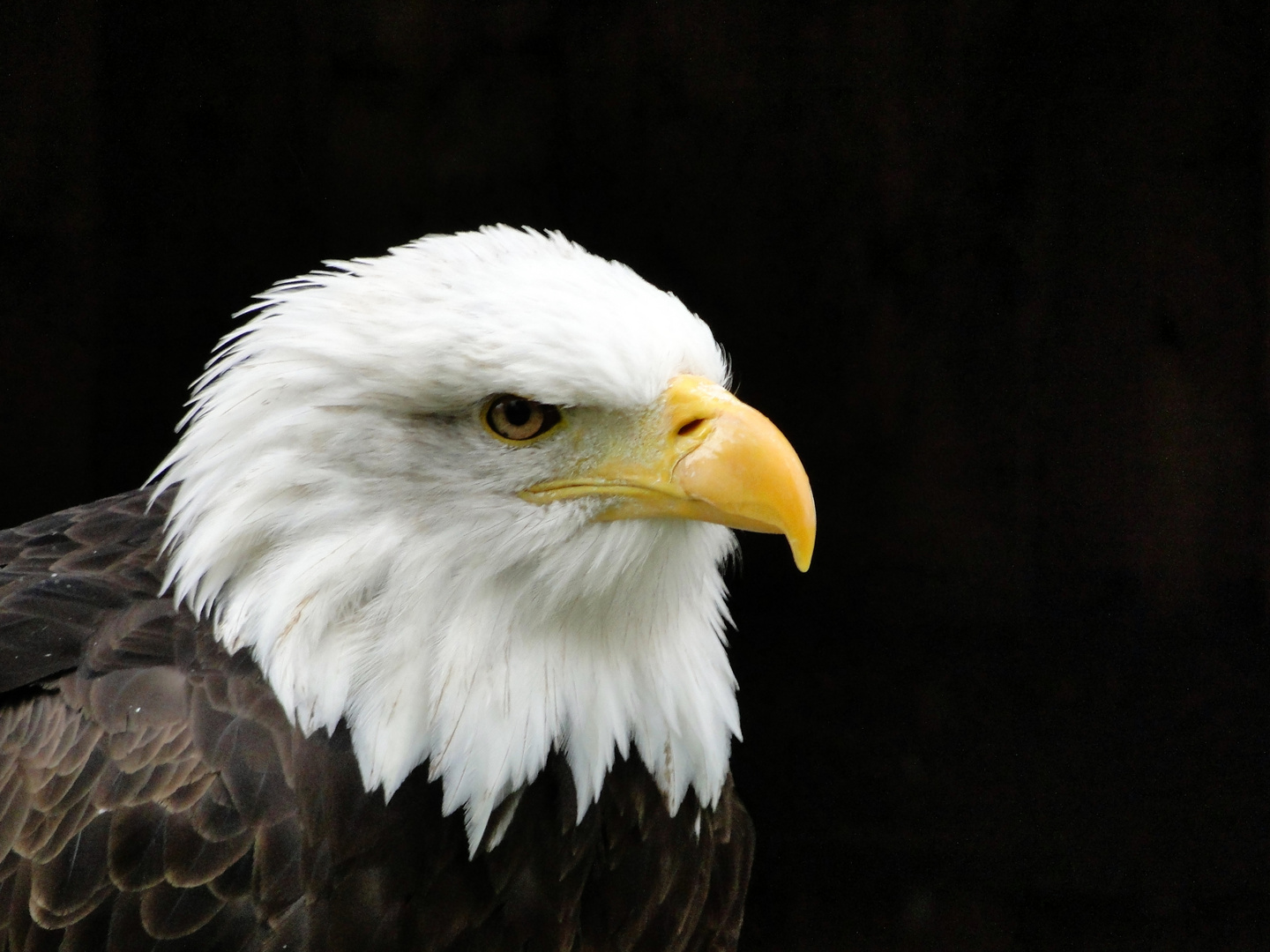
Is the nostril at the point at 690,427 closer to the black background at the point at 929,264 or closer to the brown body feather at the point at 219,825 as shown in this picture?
the brown body feather at the point at 219,825

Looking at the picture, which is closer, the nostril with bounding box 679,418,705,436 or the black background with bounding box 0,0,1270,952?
A: the nostril with bounding box 679,418,705,436

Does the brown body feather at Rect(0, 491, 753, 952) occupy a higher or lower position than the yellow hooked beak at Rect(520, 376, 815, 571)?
lower

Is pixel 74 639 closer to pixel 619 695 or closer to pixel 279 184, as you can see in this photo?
pixel 619 695

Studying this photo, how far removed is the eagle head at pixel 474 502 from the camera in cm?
158

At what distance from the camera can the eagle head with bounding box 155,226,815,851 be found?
1.58m

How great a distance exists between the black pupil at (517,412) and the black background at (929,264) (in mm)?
1753

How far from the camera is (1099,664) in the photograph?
3.51 meters

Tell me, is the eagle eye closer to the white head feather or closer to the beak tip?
the white head feather

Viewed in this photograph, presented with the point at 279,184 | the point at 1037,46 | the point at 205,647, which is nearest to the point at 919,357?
the point at 1037,46

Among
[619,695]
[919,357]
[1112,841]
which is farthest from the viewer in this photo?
[1112,841]

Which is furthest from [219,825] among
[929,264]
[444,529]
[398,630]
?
[929,264]

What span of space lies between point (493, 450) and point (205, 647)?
1.63ft

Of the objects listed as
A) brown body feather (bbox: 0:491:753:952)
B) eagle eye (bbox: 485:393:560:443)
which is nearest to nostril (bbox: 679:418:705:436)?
eagle eye (bbox: 485:393:560:443)

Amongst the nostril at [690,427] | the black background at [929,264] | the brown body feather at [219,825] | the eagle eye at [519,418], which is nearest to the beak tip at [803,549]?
the nostril at [690,427]
